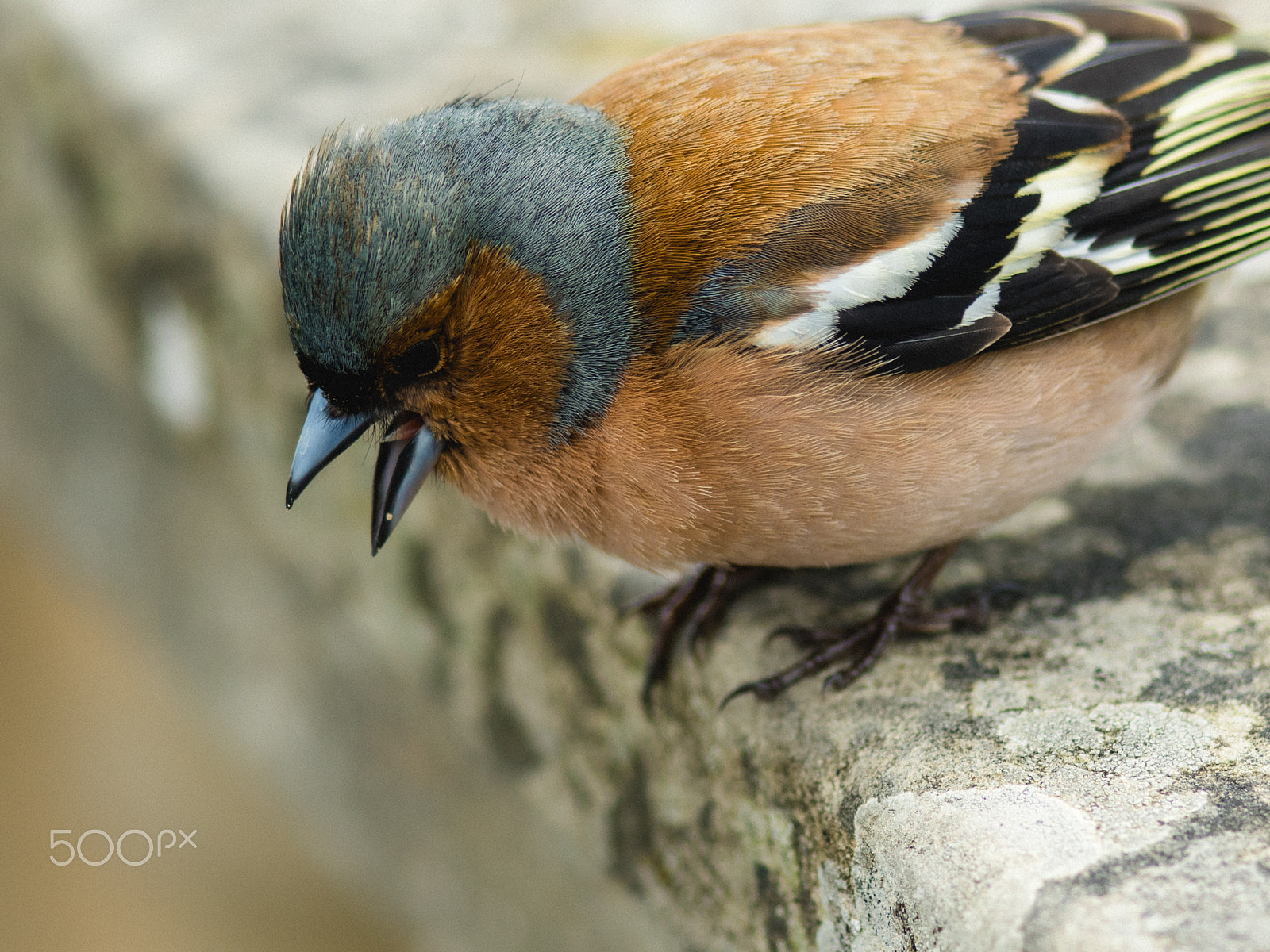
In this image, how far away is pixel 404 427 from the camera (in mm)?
2248

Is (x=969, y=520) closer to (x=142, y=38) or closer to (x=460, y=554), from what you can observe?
(x=460, y=554)

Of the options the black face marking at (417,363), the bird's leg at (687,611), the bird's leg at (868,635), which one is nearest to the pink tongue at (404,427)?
the black face marking at (417,363)

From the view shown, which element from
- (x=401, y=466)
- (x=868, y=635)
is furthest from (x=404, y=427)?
(x=868, y=635)

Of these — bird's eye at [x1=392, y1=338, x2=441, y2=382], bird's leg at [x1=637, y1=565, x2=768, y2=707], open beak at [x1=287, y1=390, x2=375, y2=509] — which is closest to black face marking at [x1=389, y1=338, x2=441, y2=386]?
bird's eye at [x1=392, y1=338, x2=441, y2=382]

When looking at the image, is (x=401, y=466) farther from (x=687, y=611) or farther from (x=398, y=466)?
(x=687, y=611)

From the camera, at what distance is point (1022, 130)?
7.64 feet

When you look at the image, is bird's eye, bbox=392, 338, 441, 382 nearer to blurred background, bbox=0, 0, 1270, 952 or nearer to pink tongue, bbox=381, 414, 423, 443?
pink tongue, bbox=381, 414, 423, 443

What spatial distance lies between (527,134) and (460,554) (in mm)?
1206

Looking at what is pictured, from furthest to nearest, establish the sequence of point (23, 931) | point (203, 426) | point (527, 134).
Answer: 1. point (23, 931)
2. point (203, 426)
3. point (527, 134)

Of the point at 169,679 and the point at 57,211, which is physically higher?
the point at 57,211

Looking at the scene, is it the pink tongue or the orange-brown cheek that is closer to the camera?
the orange-brown cheek

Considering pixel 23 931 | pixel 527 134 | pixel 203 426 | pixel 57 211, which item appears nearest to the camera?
pixel 527 134

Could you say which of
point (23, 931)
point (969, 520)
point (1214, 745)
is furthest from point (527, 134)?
point (23, 931)

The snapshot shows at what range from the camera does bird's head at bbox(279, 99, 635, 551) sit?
2016 millimetres
